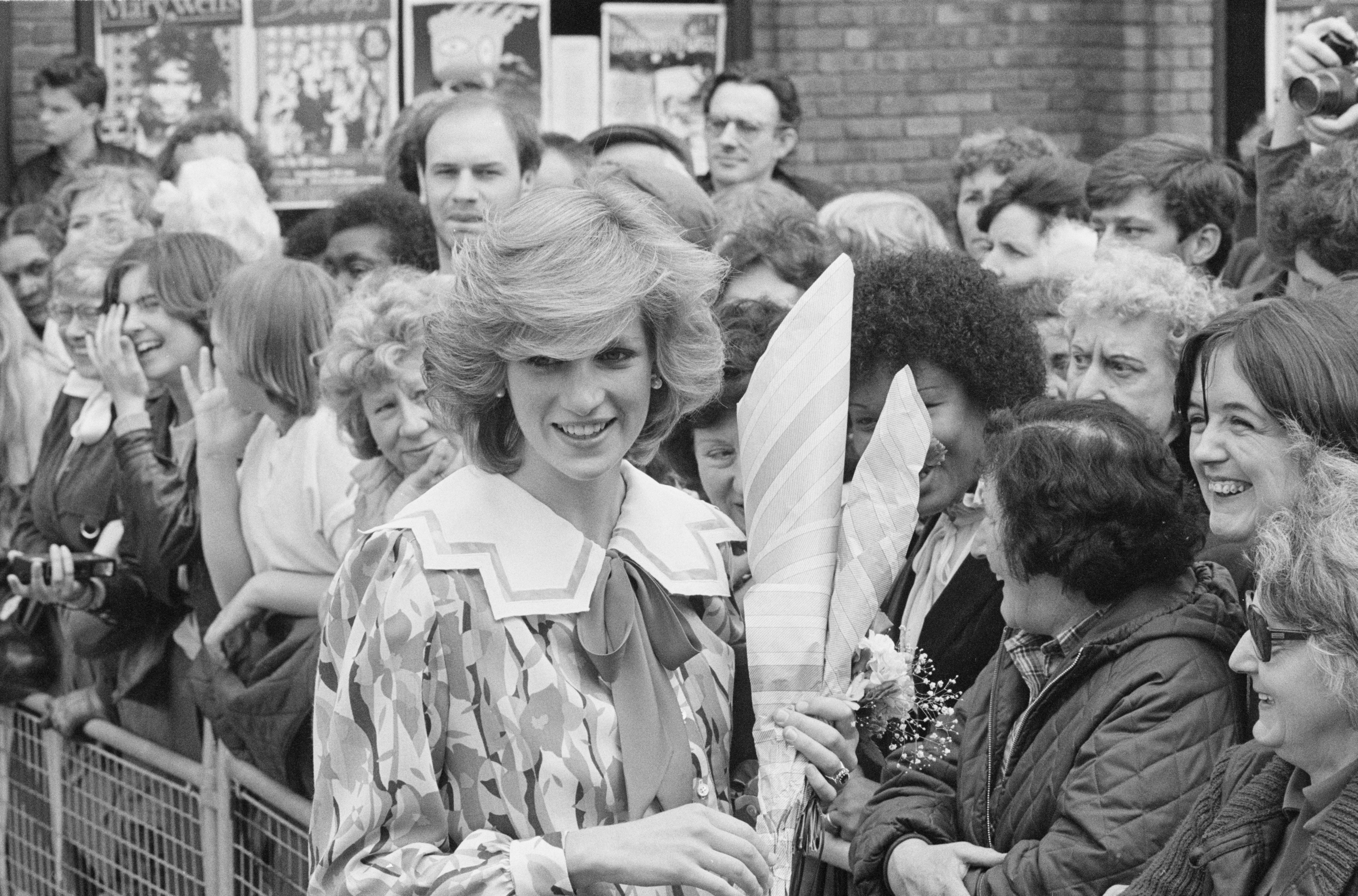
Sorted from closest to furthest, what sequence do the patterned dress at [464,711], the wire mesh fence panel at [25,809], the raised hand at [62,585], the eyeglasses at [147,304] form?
the patterned dress at [464,711]
the raised hand at [62,585]
the eyeglasses at [147,304]
the wire mesh fence panel at [25,809]

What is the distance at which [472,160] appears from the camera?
5434mm

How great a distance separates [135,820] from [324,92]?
5084mm

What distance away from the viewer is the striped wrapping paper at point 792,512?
272 centimetres

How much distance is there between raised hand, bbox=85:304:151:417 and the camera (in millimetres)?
5188

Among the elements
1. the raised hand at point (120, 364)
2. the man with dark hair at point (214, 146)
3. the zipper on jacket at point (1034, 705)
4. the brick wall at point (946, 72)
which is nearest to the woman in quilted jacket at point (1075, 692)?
the zipper on jacket at point (1034, 705)

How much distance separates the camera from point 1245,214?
6.27 meters

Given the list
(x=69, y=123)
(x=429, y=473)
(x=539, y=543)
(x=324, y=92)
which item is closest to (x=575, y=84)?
(x=324, y=92)

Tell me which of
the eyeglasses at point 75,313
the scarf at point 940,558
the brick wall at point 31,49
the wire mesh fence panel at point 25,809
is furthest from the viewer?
the brick wall at point 31,49

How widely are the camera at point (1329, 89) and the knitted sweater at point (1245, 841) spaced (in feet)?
6.47

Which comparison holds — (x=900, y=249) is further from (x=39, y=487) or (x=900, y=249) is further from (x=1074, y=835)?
(x=39, y=487)

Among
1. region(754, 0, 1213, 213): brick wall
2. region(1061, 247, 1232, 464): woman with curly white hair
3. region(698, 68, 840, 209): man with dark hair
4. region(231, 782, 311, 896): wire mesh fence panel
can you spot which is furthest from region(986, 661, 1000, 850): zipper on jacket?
region(754, 0, 1213, 213): brick wall

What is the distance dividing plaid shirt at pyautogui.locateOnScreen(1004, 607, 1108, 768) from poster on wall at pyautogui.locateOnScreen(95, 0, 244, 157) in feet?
22.3

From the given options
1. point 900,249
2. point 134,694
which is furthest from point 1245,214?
point 134,694

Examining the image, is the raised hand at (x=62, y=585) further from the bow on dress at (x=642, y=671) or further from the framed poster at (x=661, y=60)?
the framed poster at (x=661, y=60)
